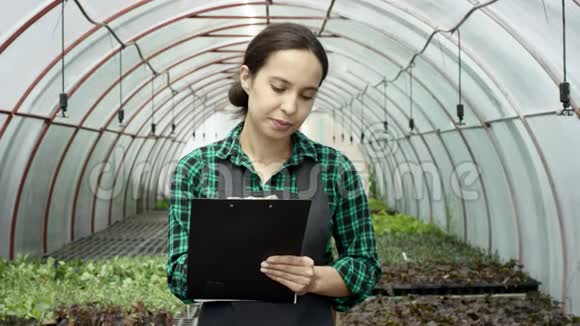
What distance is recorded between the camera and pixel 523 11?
7.16 meters

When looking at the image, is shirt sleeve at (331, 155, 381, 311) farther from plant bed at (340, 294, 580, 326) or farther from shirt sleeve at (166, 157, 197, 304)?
plant bed at (340, 294, 580, 326)

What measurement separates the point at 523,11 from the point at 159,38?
6629 millimetres

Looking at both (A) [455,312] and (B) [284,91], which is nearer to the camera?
(B) [284,91]

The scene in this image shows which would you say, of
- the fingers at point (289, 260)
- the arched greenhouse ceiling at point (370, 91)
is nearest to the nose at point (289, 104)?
the fingers at point (289, 260)

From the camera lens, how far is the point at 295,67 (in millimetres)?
2111

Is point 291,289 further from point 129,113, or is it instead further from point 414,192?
point 414,192

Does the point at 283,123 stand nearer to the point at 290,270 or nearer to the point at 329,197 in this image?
the point at 329,197

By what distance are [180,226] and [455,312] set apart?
5553mm

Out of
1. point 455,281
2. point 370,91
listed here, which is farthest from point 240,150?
point 370,91

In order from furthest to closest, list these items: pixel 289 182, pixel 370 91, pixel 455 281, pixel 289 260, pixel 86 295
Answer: pixel 370 91
pixel 455 281
pixel 86 295
pixel 289 182
pixel 289 260

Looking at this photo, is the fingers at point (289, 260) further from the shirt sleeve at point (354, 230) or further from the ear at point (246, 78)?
the ear at point (246, 78)

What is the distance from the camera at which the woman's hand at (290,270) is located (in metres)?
2.00

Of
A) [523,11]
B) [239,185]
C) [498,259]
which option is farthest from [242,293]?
[498,259]

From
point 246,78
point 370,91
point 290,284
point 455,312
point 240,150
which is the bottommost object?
point 455,312
